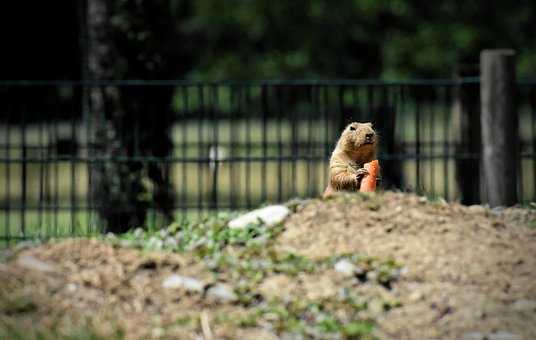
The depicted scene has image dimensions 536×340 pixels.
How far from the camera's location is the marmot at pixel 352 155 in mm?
7773

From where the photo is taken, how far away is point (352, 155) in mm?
7898

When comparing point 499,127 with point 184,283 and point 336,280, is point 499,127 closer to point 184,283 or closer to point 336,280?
point 336,280

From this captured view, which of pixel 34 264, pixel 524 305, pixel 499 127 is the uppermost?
pixel 499 127

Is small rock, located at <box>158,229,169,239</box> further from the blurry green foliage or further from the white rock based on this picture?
the blurry green foliage

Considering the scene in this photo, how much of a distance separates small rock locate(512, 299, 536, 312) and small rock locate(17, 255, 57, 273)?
269 centimetres

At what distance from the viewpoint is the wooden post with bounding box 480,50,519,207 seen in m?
10.0

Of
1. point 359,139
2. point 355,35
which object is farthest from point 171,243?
point 355,35

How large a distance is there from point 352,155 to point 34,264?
2.26 meters

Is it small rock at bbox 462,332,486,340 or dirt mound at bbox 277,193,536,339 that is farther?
dirt mound at bbox 277,193,536,339

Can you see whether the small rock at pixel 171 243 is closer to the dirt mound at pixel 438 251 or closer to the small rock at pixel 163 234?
the small rock at pixel 163 234

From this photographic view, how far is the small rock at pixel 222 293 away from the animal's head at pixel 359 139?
1540 mm

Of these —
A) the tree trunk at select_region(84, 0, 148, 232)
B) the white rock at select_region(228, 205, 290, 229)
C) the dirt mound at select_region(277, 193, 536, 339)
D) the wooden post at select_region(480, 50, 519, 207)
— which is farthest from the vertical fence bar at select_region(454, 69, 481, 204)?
the white rock at select_region(228, 205, 290, 229)

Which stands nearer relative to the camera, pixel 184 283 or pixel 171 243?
pixel 184 283

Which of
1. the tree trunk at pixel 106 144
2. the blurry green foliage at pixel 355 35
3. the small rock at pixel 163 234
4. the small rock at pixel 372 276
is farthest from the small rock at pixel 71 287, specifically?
the blurry green foliage at pixel 355 35
